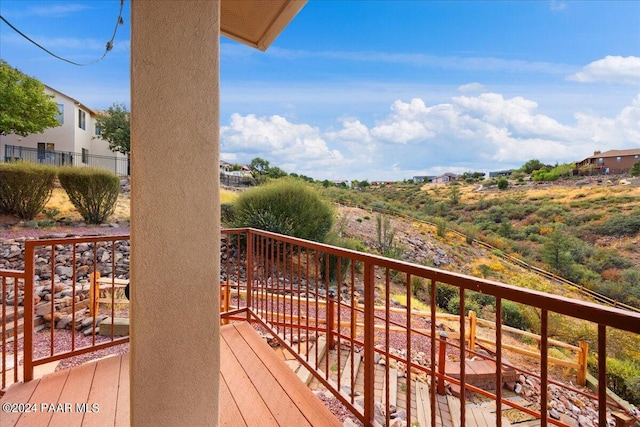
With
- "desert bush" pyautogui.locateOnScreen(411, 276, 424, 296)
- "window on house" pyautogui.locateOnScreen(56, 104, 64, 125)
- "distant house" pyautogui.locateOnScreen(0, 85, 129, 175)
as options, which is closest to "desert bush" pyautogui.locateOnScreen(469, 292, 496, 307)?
"desert bush" pyautogui.locateOnScreen(411, 276, 424, 296)

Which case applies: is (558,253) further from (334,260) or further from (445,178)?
(445,178)

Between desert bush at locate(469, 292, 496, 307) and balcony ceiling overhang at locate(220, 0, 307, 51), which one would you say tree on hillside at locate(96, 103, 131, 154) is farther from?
desert bush at locate(469, 292, 496, 307)

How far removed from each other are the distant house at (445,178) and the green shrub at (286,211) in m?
14.0

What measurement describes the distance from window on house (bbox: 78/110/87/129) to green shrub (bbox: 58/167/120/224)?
6332 millimetres

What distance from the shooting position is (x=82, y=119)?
13.2m

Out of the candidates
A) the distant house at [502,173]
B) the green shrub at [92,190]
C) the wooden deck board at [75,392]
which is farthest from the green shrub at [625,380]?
the distant house at [502,173]

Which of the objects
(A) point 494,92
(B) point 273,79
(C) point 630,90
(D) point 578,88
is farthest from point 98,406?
(A) point 494,92

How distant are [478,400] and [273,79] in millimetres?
14249

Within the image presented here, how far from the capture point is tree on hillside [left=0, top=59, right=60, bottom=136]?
8.95 metres

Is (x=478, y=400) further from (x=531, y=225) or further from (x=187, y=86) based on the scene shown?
(x=531, y=225)

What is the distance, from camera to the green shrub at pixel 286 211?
7.94 m

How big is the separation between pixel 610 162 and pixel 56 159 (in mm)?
18756

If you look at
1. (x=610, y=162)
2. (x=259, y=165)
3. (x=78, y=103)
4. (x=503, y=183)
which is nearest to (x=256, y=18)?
(x=259, y=165)

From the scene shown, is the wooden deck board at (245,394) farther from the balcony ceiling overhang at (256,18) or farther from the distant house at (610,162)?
the distant house at (610,162)
